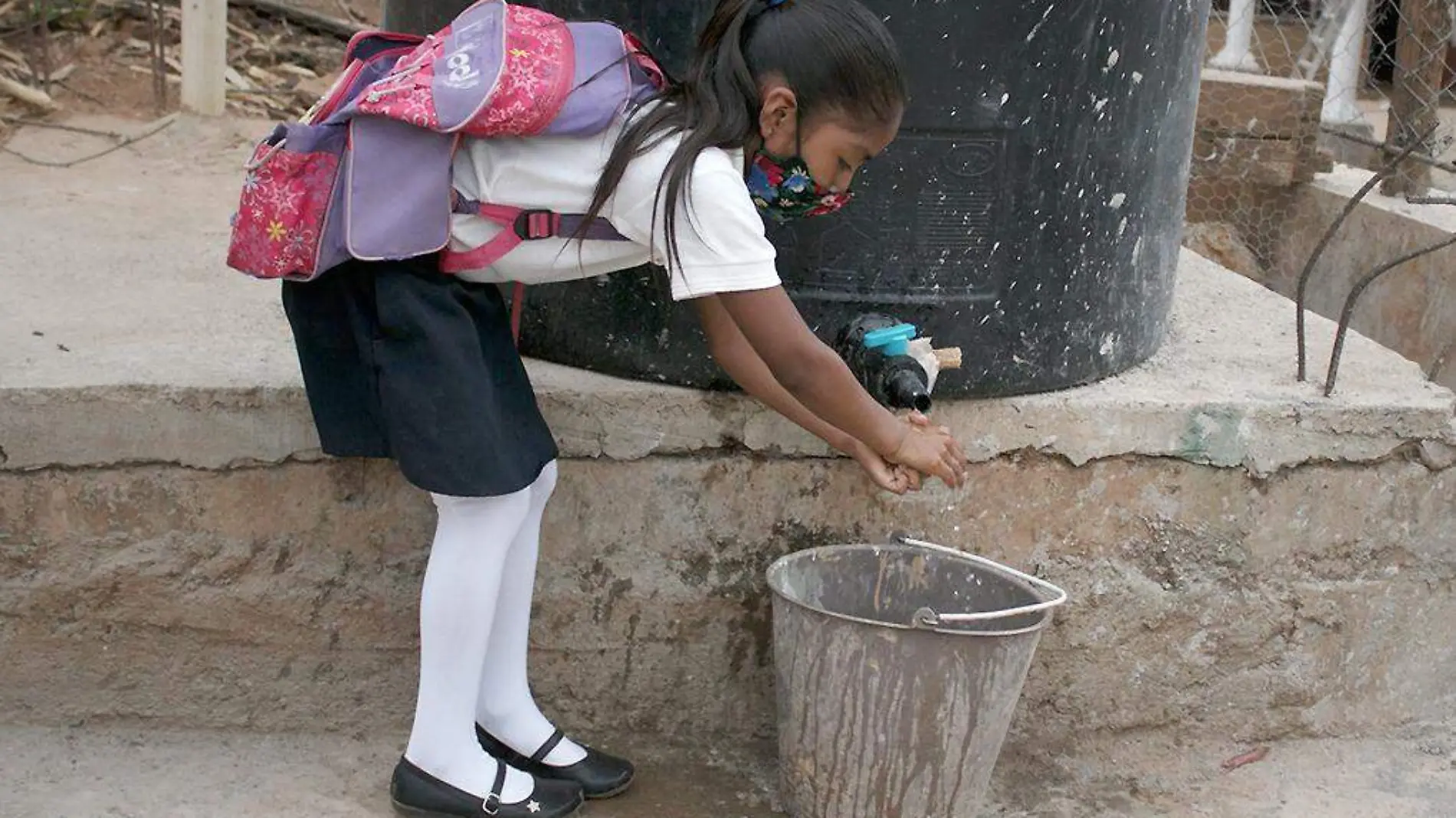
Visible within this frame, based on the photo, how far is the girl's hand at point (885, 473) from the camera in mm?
2324

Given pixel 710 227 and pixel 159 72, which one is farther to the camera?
pixel 159 72

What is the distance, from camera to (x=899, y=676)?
7.47ft

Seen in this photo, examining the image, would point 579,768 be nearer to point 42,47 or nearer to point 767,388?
point 767,388

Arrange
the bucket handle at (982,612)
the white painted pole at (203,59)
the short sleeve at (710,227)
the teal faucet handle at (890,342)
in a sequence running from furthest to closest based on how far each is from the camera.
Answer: the white painted pole at (203,59), the teal faucet handle at (890,342), the bucket handle at (982,612), the short sleeve at (710,227)

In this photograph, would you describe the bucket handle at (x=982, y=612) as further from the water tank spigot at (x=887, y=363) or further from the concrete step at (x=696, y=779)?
the concrete step at (x=696, y=779)

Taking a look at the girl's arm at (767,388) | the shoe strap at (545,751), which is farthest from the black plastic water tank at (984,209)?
the shoe strap at (545,751)

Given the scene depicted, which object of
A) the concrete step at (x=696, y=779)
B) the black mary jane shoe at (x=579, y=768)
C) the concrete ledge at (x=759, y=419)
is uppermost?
the concrete ledge at (x=759, y=419)

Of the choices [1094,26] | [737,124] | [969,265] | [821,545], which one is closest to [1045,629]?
[821,545]

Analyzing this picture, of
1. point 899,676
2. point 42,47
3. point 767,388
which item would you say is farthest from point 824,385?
point 42,47

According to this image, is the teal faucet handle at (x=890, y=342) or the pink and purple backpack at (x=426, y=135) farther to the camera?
the teal faucet handle at (x=890, y=342)

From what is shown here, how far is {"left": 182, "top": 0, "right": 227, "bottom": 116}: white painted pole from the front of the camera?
4977 millimetres

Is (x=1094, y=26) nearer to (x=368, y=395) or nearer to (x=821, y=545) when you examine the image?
(x=821, y=545)

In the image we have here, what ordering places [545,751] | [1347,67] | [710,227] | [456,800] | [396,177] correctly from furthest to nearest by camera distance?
[1347,67], [545,751], [456,800], [396,177], [710,227]

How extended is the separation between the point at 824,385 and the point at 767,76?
39 centimetres
